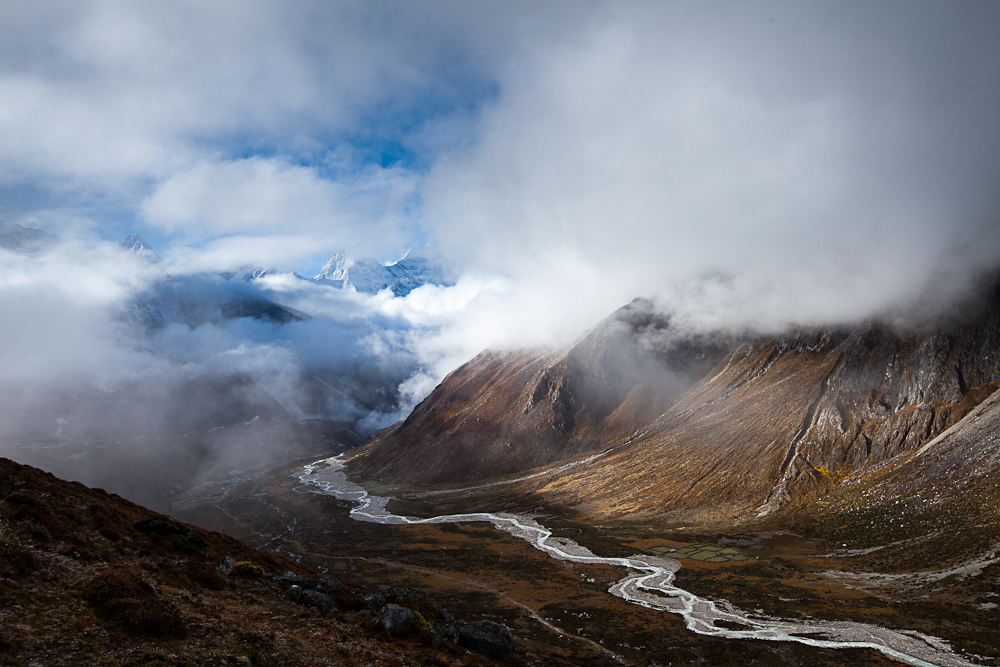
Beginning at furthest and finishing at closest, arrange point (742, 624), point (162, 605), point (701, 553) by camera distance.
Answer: point (701, 553), point (742, 624), point (162, 605)

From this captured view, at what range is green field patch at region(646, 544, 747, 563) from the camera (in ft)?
372

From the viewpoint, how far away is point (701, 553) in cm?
11894

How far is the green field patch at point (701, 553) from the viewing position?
372 feet

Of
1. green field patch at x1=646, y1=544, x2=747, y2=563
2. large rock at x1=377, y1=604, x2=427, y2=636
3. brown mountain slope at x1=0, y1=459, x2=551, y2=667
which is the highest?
brown mountain slope at x1=0, y1=459, x2=551, y2=667

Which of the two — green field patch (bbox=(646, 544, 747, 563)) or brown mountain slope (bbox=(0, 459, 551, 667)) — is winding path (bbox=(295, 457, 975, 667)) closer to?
green field patch (bbox=(646, 544, 747, 563))

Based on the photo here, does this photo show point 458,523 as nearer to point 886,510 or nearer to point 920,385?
point 886,510

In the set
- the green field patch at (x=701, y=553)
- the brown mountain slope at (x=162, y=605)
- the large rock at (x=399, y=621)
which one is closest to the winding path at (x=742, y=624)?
the green field patch at (x=701, y=553)

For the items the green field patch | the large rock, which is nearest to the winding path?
the green field patch

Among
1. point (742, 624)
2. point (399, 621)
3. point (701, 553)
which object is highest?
point (399, 621)

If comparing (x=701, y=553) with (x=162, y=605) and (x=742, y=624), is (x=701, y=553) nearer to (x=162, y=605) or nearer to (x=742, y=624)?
(x=742, y=624)

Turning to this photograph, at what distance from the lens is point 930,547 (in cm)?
9481

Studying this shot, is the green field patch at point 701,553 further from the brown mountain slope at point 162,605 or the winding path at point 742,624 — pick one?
the brown mountain slope at point 162,605

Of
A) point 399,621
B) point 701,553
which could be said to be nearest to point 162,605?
point 399,621

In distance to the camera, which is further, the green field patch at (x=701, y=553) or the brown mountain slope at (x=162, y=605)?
the green field patch at (x=701, y=553)
